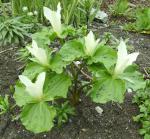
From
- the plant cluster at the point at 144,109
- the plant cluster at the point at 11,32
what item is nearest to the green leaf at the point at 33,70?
the plant cluster at the point at 144,109

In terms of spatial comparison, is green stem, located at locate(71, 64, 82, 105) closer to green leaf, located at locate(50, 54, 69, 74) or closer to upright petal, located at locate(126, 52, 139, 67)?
green leaf, located at locate(50, 54, 69, 74)

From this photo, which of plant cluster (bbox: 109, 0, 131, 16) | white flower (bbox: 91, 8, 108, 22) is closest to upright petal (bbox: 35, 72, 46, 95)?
white flower (bbox: 91, 8, 108, 22)

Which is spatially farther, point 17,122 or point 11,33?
point 11,33

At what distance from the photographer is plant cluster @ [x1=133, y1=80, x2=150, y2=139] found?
2.75 metres

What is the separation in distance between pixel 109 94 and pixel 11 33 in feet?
4.22

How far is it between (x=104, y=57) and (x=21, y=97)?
539 millimetres

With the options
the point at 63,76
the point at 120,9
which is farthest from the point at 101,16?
the point at 63,76

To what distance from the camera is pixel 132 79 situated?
252cm

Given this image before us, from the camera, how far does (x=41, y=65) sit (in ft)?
8.24

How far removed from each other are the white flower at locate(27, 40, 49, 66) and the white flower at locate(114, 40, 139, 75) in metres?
0.41

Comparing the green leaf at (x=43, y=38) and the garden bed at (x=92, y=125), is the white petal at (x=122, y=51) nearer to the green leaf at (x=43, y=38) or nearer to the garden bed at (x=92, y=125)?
the green leaf at (x=43, y=38)

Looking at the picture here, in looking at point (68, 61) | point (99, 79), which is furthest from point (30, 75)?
point (99, 79)

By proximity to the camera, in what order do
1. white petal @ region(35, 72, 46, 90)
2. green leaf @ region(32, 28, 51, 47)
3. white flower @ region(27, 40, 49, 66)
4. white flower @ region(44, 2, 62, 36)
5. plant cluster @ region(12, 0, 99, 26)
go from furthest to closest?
plant cluster @ region(12, 0, 99, 26) < green leaf @ region(32, 28, 51, 47) < white flower @ region(44, 2, 62, 36) < white flower @ region(27, 40, 49, 66) < white petal @ region(35, 72, 46, 90)

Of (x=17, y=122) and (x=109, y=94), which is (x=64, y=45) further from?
(x=17, y=122)
